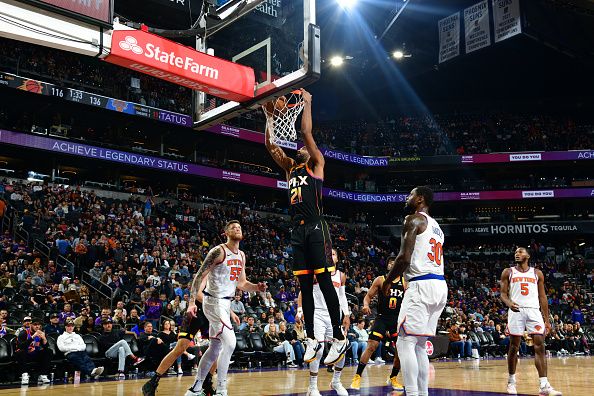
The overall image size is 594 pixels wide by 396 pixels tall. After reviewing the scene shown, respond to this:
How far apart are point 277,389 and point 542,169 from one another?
3763 cm

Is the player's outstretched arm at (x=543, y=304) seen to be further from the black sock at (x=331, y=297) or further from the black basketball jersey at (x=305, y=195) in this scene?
the black basketball jersey at (x=305, y=195)

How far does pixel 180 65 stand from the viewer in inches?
307

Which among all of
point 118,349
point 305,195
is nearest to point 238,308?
point 118,349

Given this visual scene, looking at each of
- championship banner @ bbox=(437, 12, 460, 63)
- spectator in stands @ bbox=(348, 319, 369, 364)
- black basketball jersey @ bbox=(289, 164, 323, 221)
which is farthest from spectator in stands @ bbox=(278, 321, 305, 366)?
championship banner @ bbox=(437, 12, 460, 63)

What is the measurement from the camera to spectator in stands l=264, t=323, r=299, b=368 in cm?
1584

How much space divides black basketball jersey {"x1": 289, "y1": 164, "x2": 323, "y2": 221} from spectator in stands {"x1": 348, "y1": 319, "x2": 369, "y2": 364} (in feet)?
37.0

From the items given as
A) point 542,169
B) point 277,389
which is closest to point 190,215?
point 277,389

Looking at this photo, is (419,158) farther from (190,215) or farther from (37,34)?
(37,34)

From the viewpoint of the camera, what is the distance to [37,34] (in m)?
6.69

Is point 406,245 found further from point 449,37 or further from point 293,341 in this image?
point 449,37

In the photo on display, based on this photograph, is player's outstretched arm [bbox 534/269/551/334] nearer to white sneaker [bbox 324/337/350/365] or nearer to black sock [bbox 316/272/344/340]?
white sneaker [bbox 324/337/350/365]

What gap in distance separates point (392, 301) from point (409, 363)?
15.9 feet

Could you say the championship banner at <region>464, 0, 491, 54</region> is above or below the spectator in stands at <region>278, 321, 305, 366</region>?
above

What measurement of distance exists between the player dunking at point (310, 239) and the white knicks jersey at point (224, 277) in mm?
1079
